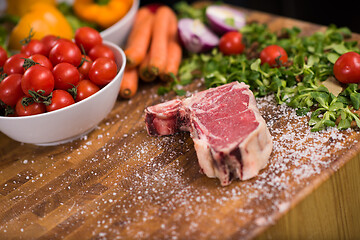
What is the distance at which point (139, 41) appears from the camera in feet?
8.02

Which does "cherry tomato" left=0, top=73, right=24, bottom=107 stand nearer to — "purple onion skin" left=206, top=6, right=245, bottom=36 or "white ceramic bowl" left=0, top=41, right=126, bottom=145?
"white ceramic bowl" left=0, top=41, right=126, bottom=145

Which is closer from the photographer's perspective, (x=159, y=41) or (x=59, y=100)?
(x=59, y=100)

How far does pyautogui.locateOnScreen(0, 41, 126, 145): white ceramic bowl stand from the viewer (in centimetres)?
175

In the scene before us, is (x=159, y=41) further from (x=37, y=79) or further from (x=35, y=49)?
(x=37, y=79)

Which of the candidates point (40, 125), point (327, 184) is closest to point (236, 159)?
point (327, 184)

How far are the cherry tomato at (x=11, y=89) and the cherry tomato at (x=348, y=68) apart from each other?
150 centimetres

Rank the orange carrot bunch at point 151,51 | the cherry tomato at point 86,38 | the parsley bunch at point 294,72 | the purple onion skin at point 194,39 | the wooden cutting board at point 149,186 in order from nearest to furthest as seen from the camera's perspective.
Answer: the wooden cutting board at point 149,186 < the parsley bunch at point 294,72 < the cherry tomato at point 86,38 < the orange carrot bunch at point 151,51 < the purple onion skin at point 194,39

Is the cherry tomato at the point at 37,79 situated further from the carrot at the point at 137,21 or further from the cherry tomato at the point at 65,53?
the carrot at the point at 137,21

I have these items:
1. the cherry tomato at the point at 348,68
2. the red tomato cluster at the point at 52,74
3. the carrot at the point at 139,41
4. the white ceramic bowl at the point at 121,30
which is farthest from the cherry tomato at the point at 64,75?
the cherry tomato at the point at 348,68

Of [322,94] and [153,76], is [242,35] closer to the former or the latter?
[153,76]

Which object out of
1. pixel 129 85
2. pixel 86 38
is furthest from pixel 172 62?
pixel 86 38

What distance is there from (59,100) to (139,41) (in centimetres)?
84

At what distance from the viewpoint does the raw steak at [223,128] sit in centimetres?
149

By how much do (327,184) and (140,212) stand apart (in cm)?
71
